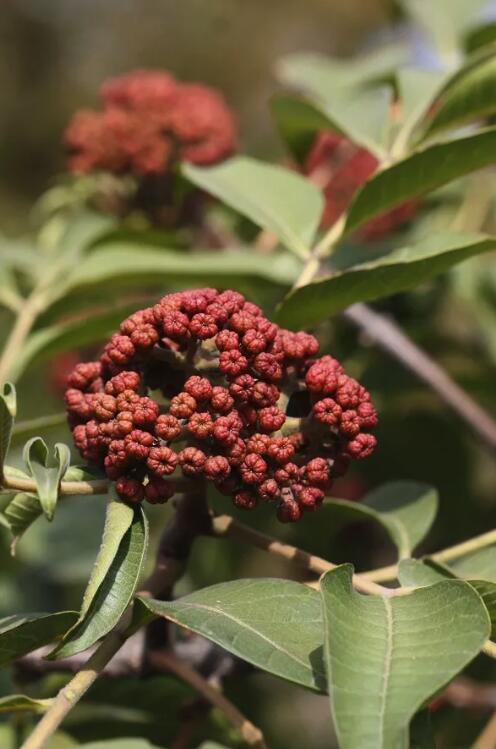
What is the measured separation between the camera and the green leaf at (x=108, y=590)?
95 centimetres

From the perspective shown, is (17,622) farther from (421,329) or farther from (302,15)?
(302,15)

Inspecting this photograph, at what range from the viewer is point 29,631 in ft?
3.39

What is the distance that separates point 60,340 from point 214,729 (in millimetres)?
720

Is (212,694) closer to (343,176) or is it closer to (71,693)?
(71,693)

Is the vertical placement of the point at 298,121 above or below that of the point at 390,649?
above

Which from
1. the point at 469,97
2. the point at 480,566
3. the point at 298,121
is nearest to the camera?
the point at 480,566

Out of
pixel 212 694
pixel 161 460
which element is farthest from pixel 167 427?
pixel 212 694

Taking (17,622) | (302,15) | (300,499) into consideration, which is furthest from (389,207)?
(302,15)

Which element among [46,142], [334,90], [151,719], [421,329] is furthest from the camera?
[46,142]

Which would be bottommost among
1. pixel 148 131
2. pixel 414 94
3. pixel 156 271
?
pixel 156 271

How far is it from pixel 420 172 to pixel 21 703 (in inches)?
35.4

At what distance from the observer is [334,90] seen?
7.36 feet

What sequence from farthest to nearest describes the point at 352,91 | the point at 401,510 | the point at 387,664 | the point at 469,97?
the point at 352,91 < the point at 469,97 < the point at 401,510 < the point at 387,664

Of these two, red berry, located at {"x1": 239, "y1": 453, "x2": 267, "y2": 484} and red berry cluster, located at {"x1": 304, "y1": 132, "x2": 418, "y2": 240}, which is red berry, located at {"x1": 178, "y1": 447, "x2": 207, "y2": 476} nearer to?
red berry, located at {"x1": 239, "y1": 453, "x2": 267, "y2": 484}
